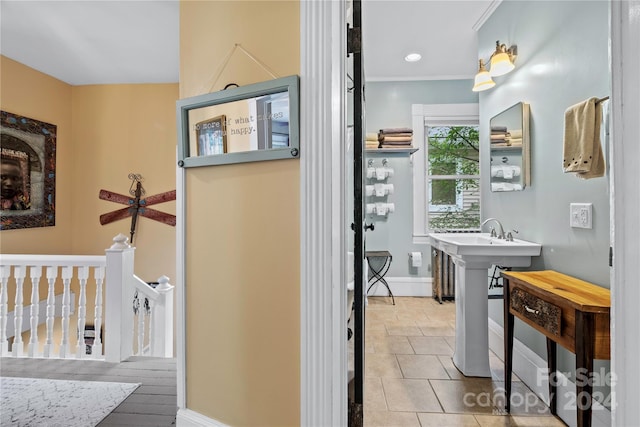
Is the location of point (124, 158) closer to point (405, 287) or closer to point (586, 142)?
point (405, 287)

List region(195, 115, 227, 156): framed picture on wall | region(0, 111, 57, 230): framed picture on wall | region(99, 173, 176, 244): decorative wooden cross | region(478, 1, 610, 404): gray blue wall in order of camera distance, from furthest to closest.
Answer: region(99, 173, 176, 244): decorative wooden cross
region(0, 111, 57, 230): framed picture on wall
region(478, 1, 610, 404): gray blue wall
region(195, 115, 227, 156): framed picture on wall

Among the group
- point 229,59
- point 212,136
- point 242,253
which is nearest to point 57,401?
point 242,253

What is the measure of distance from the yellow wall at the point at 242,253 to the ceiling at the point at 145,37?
1665 millimetres

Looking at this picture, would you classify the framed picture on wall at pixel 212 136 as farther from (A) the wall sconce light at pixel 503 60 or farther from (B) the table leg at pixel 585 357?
(A) the wall sconce light at pixel 503 60

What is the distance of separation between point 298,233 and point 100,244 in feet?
13.0

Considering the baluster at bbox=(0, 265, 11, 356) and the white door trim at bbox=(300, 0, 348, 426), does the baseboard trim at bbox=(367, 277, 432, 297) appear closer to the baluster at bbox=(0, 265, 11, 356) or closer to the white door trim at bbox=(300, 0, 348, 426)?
the white door trim at bbox=(300, 0, 348, 426)

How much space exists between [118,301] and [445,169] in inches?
151

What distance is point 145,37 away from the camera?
314 cm

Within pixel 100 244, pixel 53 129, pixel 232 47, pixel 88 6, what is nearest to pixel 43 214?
pixel 100 244

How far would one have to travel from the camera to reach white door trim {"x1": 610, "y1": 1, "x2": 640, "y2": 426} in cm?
106

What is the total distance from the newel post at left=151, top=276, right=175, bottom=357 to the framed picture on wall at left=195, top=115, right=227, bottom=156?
73.1 inches

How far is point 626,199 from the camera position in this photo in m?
1.08

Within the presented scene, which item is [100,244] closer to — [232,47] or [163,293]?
[163,293]

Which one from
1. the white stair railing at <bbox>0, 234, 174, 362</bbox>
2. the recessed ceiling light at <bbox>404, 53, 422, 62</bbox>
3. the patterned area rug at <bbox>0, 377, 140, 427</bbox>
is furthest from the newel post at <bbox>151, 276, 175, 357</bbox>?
the recessed ceiling light at <bbox>404, 53, 422, 62</bbox>
